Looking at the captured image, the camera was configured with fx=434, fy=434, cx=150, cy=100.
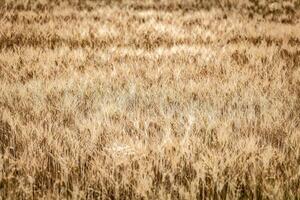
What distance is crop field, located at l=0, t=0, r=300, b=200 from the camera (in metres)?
2.03

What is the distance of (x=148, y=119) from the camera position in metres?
2.91

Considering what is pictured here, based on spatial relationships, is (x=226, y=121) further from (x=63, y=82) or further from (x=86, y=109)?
(x=63, y=82)

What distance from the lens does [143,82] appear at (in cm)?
404

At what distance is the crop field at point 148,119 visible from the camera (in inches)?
80.0

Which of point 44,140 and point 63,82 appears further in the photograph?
point 63,82

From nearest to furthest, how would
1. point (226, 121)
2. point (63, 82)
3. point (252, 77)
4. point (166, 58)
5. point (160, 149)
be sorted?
point (160, 149) → point (226, 121) → point (63, 82) → point (252, 77) → point (166, 58)

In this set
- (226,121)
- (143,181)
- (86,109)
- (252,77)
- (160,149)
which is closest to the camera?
(143,181)

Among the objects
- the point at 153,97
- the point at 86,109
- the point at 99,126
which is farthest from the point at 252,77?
the point at 99,126

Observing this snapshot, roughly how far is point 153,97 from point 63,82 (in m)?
0.89

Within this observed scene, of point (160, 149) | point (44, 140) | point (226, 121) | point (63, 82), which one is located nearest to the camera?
point (160, 149)

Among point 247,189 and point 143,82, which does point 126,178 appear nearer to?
point 247,189

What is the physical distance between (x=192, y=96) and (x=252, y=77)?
0.96 metres

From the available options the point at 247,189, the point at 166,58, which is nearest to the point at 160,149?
the point at 247,189

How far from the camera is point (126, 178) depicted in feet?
6.68
